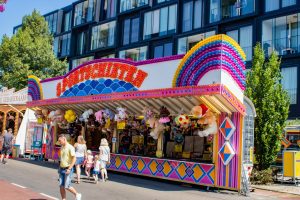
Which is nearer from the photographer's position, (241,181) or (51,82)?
(241,181)

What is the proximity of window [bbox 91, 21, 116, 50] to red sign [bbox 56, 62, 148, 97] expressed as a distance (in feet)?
78.1

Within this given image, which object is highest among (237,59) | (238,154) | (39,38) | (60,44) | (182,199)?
(60,44)

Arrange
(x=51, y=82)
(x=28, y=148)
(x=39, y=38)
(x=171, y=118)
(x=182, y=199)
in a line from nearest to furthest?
1. (x=182, y=199)
2. (x=171, y=118)
3. (x=51, y=82)
4. (x=28, y=148)
5. (x=39, y=38)

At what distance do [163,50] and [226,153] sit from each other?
2584 centimetres

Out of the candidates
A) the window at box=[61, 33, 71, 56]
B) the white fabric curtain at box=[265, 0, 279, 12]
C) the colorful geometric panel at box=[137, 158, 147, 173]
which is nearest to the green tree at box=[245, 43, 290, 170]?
the colorful geometric panel at box=[137, 158, 147, 173]

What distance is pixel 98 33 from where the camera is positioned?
4700cm

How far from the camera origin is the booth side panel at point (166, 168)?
14718 mm

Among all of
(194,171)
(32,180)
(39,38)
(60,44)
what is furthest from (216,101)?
(60,44)

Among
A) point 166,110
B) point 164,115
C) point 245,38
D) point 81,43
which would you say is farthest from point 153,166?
point 81,43

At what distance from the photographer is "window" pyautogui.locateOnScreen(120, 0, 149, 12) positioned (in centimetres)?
Answer: 4237

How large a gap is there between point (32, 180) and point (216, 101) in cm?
724

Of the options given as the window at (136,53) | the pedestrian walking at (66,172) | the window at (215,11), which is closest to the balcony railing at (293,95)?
the window at (215,11)

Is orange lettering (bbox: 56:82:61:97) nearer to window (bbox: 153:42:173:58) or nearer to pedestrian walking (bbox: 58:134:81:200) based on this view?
pedestrian walking (bbox: 58:134:81:200)

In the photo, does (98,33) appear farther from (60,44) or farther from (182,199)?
(182,199)
